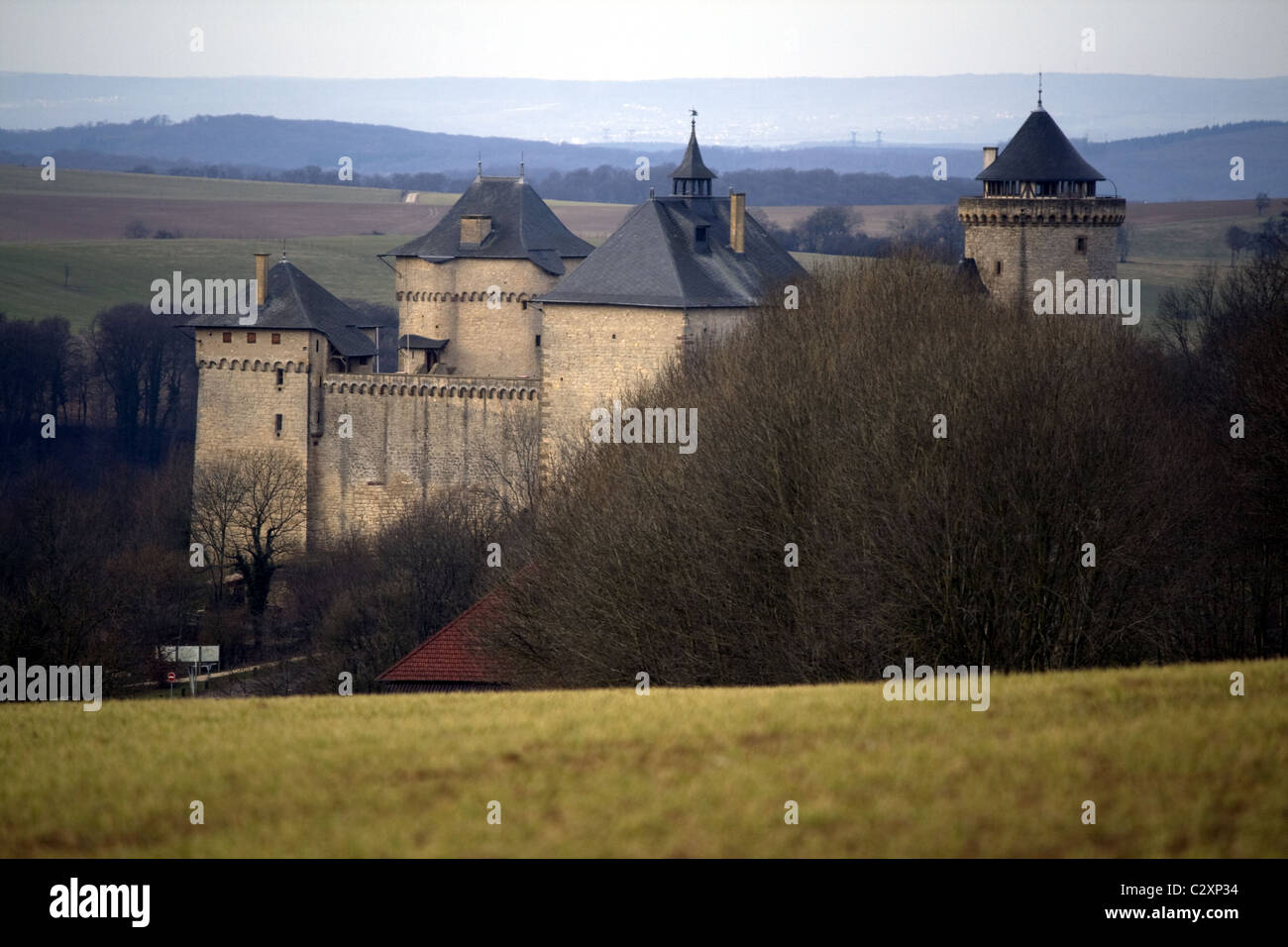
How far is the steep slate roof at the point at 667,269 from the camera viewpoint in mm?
40844

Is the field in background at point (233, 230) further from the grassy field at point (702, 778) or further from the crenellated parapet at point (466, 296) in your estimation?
the grassy field at point (702, 778)

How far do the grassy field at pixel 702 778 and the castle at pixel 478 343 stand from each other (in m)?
24.6

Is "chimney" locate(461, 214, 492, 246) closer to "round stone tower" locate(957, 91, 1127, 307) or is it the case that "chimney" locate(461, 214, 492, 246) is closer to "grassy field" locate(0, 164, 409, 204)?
"round stone tower" locate(957, 91, 1127, 307)

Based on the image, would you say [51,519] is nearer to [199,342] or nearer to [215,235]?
[199,342]

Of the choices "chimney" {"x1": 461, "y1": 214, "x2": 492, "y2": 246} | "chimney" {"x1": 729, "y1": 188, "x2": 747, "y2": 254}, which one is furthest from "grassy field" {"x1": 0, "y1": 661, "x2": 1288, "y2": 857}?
"chimney" {"x1": 461, "y1": 214, "x2": 492, "y2": 246}

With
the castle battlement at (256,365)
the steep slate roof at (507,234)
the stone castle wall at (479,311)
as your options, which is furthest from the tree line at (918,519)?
the steep slate roof at (507,234)

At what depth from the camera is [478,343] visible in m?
53.2

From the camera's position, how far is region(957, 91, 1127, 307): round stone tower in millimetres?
45625

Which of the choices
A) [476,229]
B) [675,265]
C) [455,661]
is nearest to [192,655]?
[455,661]

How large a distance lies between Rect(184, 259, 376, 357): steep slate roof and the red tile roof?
860 inches

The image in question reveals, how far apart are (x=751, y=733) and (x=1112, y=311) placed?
29.4m

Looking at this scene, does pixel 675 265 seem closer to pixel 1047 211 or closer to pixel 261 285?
pixel 1047 211

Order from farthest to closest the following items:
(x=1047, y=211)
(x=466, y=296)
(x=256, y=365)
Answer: (x=466, y=296) → (x=256, y=365) → (x=1047, y=211)

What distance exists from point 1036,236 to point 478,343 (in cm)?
1635
